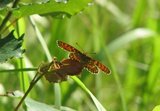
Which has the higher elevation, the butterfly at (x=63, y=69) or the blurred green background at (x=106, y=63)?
the butterfly at (x=63, y=69)

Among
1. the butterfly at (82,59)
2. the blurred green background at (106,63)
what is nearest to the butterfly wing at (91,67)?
the butterfly at (82,59)

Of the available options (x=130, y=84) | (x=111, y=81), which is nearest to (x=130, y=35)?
(x=130, y=84)

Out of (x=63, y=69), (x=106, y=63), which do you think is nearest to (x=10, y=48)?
(x=63, y=69)

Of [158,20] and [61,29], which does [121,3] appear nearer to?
[158,20]

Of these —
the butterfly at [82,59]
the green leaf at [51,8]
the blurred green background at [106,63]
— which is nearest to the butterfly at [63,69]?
the butterfly at [82,59]

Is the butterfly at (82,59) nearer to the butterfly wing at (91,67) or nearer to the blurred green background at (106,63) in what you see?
the butterfly wing at (91,67)

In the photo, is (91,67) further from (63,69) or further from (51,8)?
(51,8)

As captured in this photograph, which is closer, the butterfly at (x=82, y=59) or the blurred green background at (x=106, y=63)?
the butterfly at (x=82, y=59)

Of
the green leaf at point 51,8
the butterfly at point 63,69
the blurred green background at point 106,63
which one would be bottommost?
the blurred green background at point 106,63
